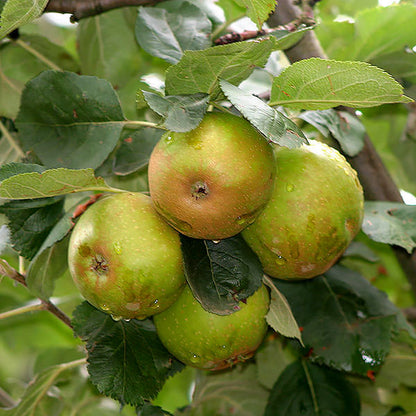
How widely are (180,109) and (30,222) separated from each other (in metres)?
0.42

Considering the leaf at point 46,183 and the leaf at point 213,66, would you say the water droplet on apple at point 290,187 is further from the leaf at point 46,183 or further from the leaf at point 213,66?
the leaf at point 46,183

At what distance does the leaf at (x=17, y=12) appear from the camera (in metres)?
0.77

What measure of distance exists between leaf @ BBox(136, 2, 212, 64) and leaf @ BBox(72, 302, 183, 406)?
52 cm

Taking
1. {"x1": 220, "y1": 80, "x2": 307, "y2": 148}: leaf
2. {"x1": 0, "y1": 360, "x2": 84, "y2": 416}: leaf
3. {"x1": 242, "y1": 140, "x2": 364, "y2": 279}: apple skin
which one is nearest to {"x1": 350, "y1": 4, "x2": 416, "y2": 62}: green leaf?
{"x1": 242, "y1": 140, "x2": 364, "y2": 279}: apple skin

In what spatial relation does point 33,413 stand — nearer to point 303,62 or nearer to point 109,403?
point 109,403

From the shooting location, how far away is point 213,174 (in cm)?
72

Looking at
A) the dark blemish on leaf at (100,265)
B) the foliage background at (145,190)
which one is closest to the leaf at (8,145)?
the foliage background at (145,190)

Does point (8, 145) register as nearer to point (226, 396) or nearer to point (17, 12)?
point (17, 12)

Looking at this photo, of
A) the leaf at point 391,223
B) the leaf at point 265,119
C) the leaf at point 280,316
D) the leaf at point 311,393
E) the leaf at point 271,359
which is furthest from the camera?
the leaf at point 271,359

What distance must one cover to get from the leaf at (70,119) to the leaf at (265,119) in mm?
309

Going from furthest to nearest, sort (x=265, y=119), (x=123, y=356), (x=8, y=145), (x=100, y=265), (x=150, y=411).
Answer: (x=8, y=145), (x=150, y=411), (x=123, y=356), (x=100, y=265), (x=265, y=119)

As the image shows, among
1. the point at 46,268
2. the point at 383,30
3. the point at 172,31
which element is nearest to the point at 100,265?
the point at 46,268

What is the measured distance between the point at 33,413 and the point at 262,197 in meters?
0.91

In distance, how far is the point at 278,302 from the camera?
1.00 m
